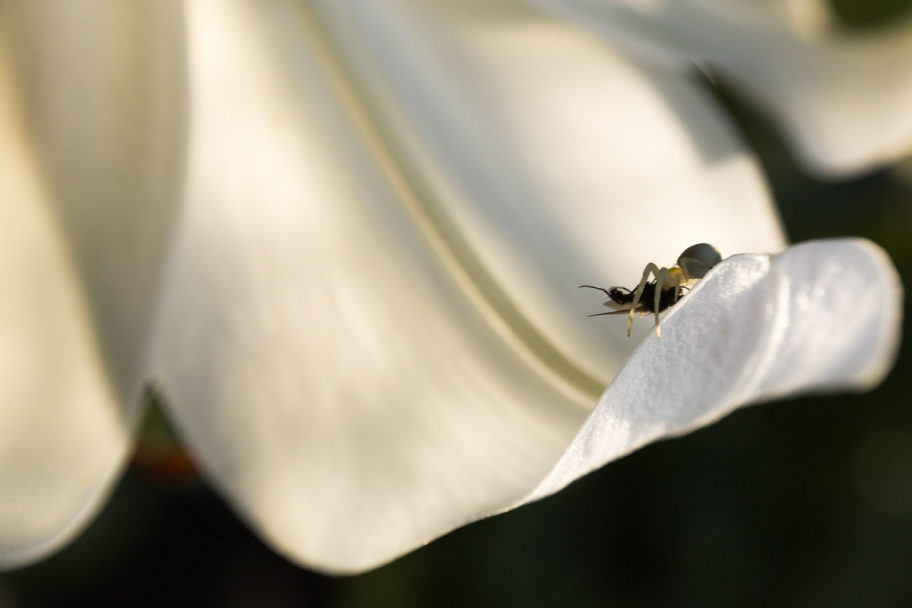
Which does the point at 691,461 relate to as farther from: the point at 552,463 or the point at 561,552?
the point at 552,463

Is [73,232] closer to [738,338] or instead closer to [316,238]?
[316,238]

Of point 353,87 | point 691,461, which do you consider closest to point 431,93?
point 353,87

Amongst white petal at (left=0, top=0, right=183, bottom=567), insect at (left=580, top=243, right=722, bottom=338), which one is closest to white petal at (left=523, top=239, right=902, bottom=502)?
insect at (left=580, top=243, right=722, bottom=338)

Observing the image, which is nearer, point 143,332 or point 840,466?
point 143,332

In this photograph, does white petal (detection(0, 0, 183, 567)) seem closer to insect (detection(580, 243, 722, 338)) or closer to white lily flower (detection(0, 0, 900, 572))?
white lily flower (detection(0, 0, 900, 572))

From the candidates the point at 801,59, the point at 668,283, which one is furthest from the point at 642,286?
the point at 801,59
